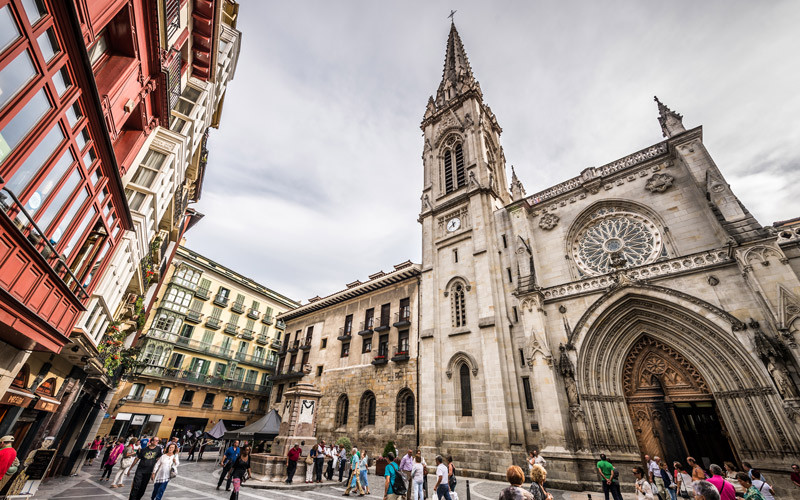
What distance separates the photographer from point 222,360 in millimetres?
31625

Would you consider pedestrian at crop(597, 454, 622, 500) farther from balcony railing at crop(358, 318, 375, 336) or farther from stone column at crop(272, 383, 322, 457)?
balcony railing at crop(358, 318, 375, 336)

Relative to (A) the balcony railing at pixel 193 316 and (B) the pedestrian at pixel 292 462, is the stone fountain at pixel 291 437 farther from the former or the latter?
(A) the balcony railing at pixel 193 316

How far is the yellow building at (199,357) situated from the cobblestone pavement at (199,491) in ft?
45.2

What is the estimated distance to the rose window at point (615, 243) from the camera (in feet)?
52.3

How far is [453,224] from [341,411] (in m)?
15.8

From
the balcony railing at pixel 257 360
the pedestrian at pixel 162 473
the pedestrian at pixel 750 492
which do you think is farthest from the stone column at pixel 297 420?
the balcony railing at pixel 257 360

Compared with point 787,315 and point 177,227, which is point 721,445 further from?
point 177,227

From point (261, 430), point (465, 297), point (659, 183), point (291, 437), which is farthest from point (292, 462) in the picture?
point (659, 183)

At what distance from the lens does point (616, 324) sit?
570 inches

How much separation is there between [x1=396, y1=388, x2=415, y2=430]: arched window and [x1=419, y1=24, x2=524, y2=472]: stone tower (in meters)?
1.44

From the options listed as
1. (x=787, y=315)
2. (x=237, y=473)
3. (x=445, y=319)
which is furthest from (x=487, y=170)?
(x=237, y=473)

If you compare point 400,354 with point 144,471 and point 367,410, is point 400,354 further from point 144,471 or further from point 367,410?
point 144,471

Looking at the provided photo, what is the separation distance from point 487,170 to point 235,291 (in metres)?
28.2

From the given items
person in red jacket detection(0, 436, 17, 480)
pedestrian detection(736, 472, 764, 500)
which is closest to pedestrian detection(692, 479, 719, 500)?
pedestrian detection(736, 472, 764, 500)
